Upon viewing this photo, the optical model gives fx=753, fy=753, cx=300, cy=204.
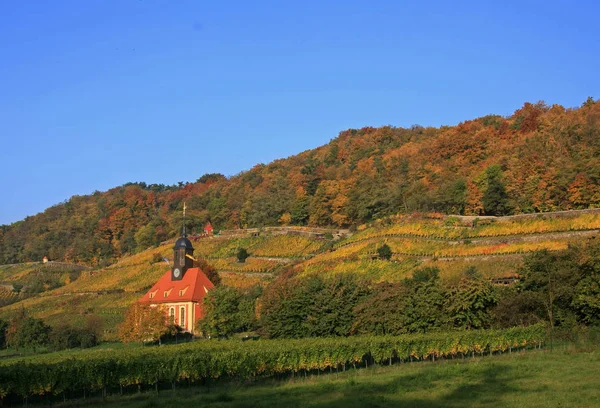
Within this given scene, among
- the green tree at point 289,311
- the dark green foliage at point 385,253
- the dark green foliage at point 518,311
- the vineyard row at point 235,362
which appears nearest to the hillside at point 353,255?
the dark green foliage at point 385,253

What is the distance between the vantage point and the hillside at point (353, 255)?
63.1 m

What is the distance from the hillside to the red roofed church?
17.4 feet

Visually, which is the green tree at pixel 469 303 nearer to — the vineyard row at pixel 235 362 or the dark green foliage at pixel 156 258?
the vineyard row at pixel 235 362

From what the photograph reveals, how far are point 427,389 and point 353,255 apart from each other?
43426 mm

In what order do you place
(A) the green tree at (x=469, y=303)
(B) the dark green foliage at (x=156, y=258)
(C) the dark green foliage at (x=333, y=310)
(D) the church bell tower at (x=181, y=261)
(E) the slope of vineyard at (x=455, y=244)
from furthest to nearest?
(B) the dark green foliage at (x=156, y=258)
(D) the church bell tower at (x=181, y=261)
(E) the slope of vineyard at (x=455, y=244)
(C) the dark green foliage at (x=333, y=310)
(A) the green tree at (x=469, y=303)

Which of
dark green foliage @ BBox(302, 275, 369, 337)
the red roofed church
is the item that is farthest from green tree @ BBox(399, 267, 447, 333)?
the red roofed church

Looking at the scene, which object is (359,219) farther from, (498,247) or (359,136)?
(359,136)

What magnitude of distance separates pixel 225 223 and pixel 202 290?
166ft

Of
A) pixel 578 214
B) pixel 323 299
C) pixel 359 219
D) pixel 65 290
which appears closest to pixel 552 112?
pixel 359 219

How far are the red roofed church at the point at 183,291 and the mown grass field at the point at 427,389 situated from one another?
3409 centimetres

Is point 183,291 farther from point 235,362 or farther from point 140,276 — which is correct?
point 235,362

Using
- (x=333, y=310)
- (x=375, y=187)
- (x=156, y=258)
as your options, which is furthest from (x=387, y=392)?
(x=156, y=258)

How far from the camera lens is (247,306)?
202 ft

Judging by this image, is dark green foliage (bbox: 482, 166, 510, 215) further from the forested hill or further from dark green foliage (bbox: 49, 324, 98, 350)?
dark green foliage (bbox: 49, 324, 98, 350)
